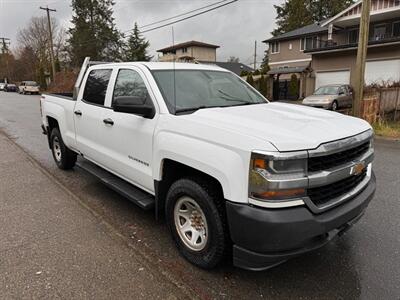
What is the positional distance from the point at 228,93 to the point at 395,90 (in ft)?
40.8

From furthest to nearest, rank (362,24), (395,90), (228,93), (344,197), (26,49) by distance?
(26,49) < (395,90) < (362,24) < (228,93) < (344,197)

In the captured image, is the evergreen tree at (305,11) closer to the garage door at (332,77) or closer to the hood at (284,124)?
the garage door at (332,77)

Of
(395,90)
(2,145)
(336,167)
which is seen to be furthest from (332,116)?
(395,90)

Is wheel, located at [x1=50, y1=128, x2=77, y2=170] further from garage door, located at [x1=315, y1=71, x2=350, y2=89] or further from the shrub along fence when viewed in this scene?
garage door, located at [x1=315, y1=71, x2=350, y2=89]

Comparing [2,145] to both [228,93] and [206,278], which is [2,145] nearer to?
[228,93]

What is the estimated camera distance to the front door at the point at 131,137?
3.52 m

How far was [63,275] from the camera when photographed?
298cm

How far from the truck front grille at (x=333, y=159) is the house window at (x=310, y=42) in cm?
3389

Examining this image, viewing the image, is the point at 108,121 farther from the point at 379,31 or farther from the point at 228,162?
the point at 379,31

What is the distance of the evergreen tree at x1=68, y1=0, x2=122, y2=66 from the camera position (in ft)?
156

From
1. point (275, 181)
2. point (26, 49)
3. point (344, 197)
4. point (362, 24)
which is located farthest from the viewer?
point (26, 49)

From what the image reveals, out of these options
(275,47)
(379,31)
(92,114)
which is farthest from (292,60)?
(92,114)

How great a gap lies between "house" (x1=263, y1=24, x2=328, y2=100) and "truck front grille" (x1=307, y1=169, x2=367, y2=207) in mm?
25847

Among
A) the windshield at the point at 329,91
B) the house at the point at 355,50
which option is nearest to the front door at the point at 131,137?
the windshield at the point at 329,91
